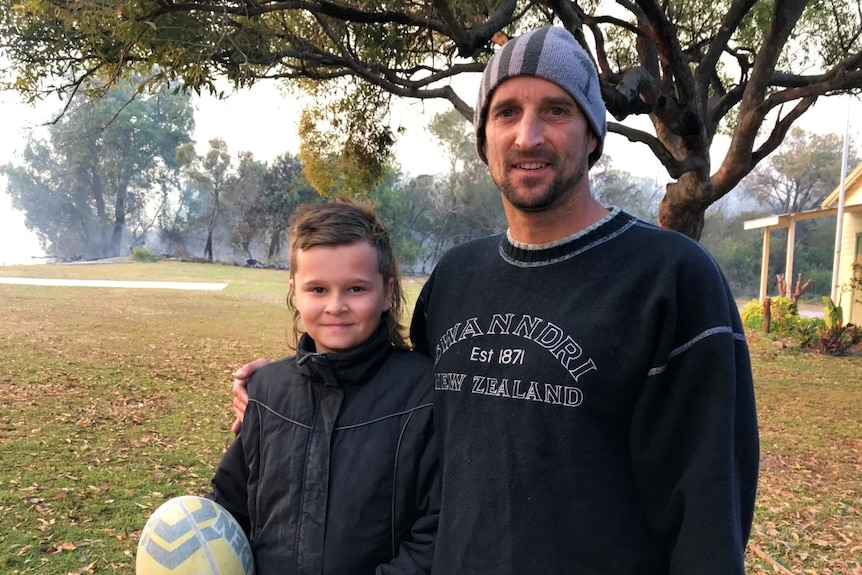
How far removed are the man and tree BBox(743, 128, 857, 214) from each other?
48.3 m

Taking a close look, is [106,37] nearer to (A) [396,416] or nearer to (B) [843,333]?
(A) [396,416]

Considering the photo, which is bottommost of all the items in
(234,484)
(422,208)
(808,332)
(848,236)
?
(808,332)

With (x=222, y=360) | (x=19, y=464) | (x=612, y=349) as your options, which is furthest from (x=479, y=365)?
(x=222, y=360)

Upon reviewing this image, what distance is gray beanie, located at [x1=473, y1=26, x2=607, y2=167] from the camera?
66.0 inches

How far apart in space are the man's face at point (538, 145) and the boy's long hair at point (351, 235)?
0.54 metres

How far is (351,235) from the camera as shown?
2.04 meters

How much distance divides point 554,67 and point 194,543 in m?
1.76

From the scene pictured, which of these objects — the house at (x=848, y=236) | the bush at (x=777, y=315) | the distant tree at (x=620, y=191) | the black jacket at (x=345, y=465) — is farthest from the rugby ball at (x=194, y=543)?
the distant tree at (x=620, y=191)

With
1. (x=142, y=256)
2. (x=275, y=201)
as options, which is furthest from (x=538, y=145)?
(x=142, y=256)

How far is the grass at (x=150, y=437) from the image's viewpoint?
15.2ft

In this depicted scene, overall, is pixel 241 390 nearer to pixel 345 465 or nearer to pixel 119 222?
pixel 345 465

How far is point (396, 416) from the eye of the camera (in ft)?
6.21

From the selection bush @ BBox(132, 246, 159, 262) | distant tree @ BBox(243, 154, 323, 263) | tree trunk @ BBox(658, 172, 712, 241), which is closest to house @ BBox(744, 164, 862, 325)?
tree trunk @ BBox(658, 172, 712, 241)

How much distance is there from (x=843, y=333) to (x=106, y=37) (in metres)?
15.9
